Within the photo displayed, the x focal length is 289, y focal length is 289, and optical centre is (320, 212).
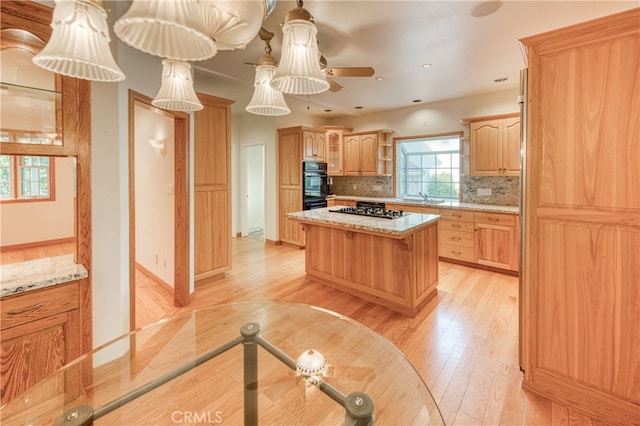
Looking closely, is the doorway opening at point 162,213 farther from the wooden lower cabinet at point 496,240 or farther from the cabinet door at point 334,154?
the wooden lower cabinet at point 496,240

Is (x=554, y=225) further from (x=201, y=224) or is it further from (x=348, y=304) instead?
(x=201, y=224)

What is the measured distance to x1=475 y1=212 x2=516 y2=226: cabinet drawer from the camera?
3.96 meters

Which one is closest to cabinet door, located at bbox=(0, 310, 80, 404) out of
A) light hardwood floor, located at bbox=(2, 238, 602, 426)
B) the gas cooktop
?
light hardwood floor, located at bbox=(2, 238, 602, 426)

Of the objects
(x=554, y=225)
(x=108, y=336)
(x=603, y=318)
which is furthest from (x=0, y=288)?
(x=603, y=318)

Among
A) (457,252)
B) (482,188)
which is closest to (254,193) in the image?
(457,252)

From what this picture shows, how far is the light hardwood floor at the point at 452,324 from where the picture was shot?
1.76 metres

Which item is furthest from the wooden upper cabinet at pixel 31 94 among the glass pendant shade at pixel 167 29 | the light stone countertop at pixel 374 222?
the light stone countertop at pixel 374 222

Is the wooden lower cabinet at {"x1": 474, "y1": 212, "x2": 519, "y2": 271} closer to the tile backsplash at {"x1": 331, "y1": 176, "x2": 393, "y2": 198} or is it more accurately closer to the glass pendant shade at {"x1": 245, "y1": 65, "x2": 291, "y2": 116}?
the tile backsplash at {"x1": 331, "y1": 176, "x2": 393, "y2": 198}

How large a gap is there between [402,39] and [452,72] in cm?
128

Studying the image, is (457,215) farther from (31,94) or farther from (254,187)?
(31,94)

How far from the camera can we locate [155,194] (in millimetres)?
3574

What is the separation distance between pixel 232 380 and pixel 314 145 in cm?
453

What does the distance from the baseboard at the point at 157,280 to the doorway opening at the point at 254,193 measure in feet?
8.95

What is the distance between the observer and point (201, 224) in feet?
12.0
